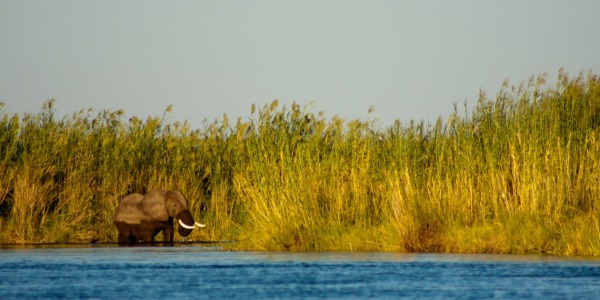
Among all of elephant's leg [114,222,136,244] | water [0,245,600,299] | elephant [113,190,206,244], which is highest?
elephant [113,190,206,244]

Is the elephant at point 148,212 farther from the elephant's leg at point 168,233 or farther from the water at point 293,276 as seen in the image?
the water at point 293,276

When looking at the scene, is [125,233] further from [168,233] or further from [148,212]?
[168,233]

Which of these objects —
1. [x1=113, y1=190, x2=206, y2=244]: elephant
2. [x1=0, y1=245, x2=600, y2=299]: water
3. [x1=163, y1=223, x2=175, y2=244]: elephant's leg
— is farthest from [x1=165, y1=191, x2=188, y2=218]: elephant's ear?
[x1=0, y1=245, x2=600, y2=299]: water

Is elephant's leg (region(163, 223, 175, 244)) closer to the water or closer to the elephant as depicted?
the elephant

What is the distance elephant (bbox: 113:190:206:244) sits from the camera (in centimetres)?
2322

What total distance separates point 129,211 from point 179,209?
3.15 ft

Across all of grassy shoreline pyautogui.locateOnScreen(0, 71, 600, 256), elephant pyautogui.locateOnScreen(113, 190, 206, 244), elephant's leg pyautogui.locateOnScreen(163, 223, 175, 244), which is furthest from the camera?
elephant's leg pyautogui.locateOnScreen(163, 223, 175, 244)

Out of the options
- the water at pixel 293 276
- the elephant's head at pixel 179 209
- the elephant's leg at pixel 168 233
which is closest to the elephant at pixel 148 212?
the elephant's head at pixel 179 209

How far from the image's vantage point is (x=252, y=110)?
2111 centimetres

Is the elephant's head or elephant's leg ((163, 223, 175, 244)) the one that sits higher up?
the elephant's head

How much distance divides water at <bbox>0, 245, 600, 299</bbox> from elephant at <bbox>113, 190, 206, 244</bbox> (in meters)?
3.68

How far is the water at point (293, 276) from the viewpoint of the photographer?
1294cm

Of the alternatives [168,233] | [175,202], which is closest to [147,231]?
[168,233]

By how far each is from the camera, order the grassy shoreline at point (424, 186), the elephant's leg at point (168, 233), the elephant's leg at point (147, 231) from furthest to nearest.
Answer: the elephant's leg at point (168, 233) < the elephant's leg at point (147, 231) < the grassy shoreline at point (424, 186)
